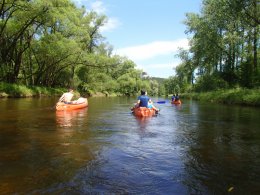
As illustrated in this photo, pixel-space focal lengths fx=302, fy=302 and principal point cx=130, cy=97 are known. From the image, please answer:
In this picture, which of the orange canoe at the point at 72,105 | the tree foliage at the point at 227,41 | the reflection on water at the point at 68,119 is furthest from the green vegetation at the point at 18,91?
the tree foliage at the point at 227,41

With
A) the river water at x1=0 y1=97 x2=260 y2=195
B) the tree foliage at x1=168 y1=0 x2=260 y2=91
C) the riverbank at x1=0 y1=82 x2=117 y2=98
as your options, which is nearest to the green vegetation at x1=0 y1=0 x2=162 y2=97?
the riverbank at x1=0 y1=82 x2=117 y2=98

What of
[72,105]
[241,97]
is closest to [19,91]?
[72,105]

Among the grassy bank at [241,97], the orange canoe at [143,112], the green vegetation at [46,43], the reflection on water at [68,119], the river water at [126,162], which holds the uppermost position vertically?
the green vegetation at [46,43]

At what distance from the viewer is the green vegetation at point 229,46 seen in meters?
26.3

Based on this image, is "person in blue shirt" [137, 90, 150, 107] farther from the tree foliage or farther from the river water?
the tree foliage

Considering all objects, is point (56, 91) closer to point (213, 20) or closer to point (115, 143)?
point (213, 20)

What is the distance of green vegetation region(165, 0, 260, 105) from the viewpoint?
26312 mm

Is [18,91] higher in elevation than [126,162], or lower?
higher

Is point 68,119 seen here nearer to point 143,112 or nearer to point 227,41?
point 143,112

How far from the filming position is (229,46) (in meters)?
40.7

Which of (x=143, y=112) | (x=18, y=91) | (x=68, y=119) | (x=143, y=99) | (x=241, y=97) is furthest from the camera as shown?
(x=18, y=91)

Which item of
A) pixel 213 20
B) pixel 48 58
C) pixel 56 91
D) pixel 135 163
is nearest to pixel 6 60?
pixel 48 58

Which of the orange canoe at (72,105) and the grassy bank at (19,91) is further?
the grassy bank at (19,91)

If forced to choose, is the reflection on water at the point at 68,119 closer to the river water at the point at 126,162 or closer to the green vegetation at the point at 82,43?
the river water at the point at 126,162
